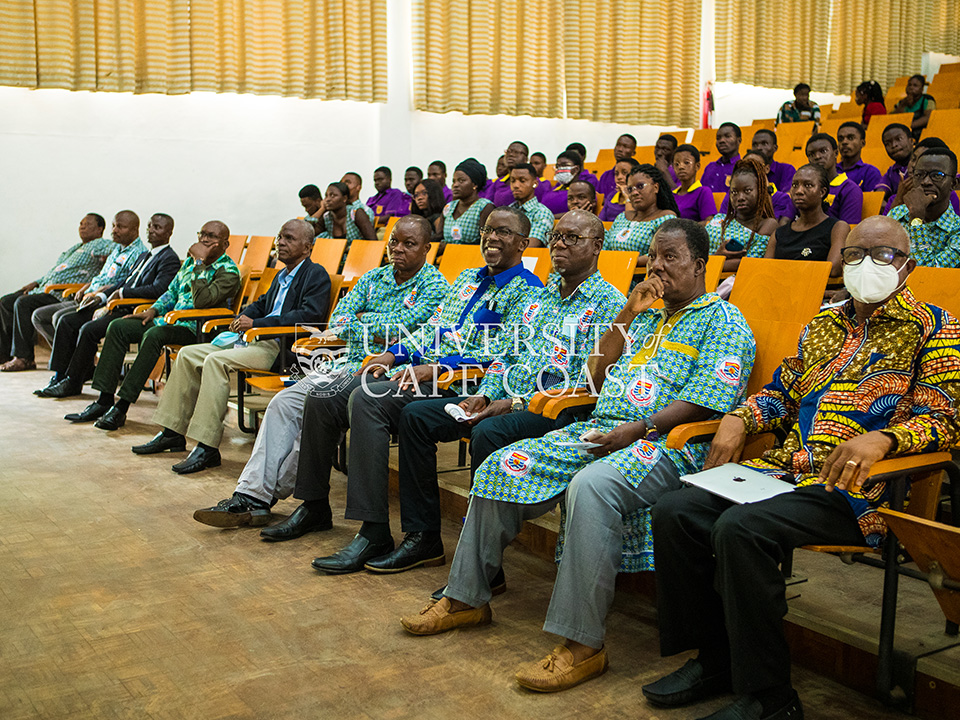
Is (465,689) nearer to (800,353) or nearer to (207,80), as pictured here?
(800,353)

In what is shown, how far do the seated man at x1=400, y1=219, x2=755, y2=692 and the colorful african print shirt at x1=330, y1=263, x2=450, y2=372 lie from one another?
1.08 m

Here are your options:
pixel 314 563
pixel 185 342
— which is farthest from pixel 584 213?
pixel 185 342

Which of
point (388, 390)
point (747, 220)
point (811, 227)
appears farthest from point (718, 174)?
point (388, 390)

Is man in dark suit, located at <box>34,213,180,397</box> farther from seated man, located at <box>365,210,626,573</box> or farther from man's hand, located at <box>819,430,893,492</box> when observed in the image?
man's hand, located at <box>819,430,893,492</box>

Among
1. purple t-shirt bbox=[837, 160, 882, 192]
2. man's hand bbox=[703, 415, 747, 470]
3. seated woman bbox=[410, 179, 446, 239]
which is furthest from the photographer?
seated woman bbox=[410, 179, 446, 239]

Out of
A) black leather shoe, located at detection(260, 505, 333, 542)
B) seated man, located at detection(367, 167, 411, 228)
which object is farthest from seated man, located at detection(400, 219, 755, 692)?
seated man, located at detection(367, 167, 411, 228)

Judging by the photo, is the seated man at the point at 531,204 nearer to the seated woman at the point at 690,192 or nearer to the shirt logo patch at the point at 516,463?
the seated woman at the point at 690,192

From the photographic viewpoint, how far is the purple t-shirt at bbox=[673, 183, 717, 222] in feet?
16.2

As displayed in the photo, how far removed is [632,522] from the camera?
7.16ft

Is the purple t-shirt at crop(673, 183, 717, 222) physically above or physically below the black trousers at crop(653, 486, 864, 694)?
above

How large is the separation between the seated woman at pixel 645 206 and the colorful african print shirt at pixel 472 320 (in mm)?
1289

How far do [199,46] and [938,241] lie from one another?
6905 millimetres

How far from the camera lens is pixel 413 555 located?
9.07ft

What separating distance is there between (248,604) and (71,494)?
139 cm
